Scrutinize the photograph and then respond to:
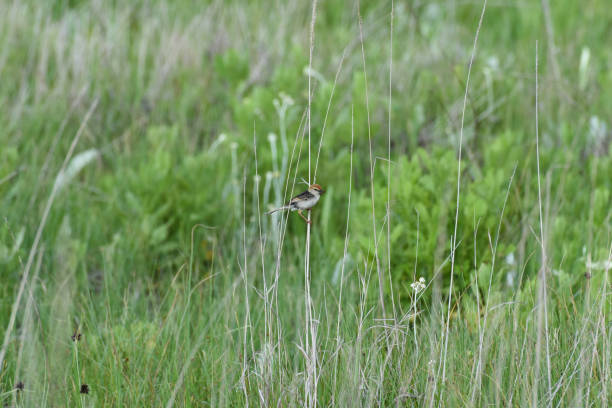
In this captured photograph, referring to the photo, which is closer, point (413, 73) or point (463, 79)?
point (463, 79)

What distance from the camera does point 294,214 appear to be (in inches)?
131

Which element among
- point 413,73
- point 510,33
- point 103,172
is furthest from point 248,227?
point 510,33

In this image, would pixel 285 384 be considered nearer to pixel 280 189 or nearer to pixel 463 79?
pixel 280 189

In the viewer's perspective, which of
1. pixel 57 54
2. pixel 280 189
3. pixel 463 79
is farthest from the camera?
pixel 57 54

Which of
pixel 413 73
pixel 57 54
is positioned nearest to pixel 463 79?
pixel 413 73

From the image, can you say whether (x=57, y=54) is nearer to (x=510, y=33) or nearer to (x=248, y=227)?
(x=248, y=227)

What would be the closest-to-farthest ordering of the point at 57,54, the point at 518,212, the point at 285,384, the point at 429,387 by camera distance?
1. the point at 429,387
2. the point at 285,384
3. the point at 518,212
4. the point at 57,54

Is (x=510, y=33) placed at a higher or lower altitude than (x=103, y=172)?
higher

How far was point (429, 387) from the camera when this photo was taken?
1.75 m

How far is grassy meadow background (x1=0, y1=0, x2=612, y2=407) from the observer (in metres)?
1.91

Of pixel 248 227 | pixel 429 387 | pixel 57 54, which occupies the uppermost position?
pixel 57 54

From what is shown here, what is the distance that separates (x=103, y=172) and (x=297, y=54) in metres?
→ 1.28

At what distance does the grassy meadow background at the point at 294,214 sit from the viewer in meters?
1.91

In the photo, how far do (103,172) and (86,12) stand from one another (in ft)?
6.73
